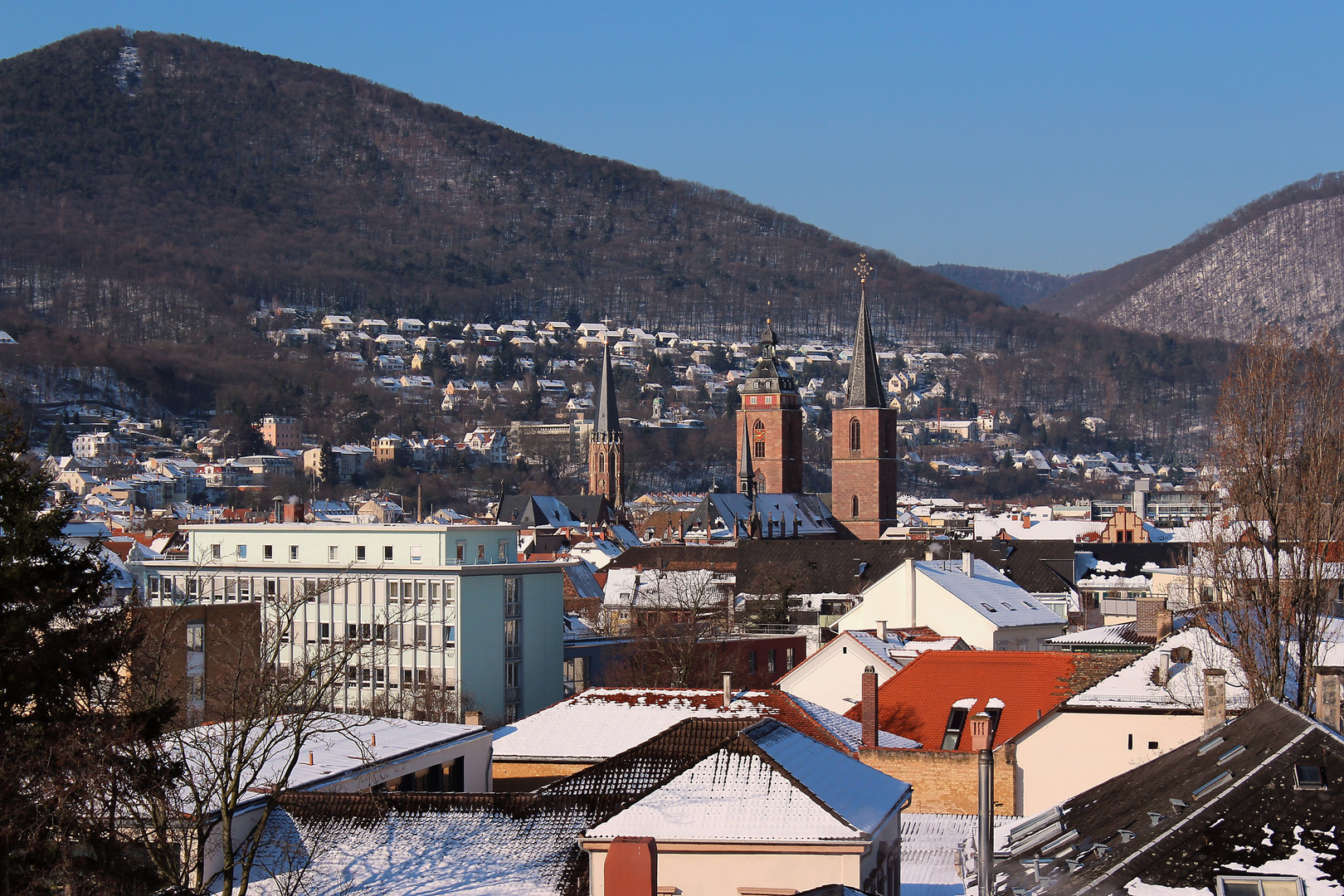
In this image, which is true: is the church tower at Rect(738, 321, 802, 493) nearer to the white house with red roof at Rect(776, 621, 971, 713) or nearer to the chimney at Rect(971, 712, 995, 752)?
the white house with red roof at Rect(776, 621, 971, 713)

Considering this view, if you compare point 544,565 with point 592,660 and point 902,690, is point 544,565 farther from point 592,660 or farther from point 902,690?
point 902,690

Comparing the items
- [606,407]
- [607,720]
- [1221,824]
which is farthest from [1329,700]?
[606,407]

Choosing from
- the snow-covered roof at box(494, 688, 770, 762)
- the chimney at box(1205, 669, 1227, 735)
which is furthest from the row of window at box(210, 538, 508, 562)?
the chimney at box(1205, 669, 1227, 735)

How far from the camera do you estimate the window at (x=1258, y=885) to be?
12.6 m

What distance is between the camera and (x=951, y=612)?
151 feet

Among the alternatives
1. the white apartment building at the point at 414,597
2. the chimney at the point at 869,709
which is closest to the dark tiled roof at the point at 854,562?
the white apartment building at the point at 414,597

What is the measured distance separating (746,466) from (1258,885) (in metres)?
120

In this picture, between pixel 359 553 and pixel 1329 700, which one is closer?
pixel 1329 700

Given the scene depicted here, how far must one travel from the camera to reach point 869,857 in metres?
15.2

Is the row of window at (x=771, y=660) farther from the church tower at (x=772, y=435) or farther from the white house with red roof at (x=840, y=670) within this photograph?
the church tower at (x=772, y=435)

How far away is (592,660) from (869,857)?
1463 inches

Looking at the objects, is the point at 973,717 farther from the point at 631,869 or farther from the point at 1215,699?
the point at 631,869

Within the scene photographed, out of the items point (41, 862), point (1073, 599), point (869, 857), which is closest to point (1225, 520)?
point (869, 857)

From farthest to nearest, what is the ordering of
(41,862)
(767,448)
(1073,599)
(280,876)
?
(767,448), (1073,599), (280,876), (41,862)
